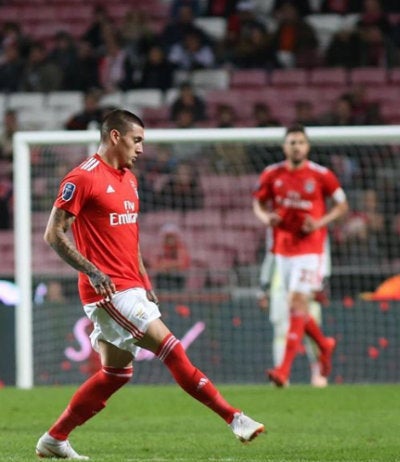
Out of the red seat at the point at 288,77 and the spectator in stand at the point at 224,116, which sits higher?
the red seat at the point at 288,77

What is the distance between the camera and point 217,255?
1438cm

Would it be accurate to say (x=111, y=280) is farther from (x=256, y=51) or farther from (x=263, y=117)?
(x=256, y=51)

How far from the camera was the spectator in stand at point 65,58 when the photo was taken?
738 inches

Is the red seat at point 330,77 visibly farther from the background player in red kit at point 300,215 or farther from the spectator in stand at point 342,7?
the background player in red kit at point 300,215

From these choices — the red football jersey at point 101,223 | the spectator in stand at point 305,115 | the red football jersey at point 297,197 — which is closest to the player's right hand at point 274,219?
the red football jersey at point 297,197

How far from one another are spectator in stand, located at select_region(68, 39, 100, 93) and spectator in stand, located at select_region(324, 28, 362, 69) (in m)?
3.37

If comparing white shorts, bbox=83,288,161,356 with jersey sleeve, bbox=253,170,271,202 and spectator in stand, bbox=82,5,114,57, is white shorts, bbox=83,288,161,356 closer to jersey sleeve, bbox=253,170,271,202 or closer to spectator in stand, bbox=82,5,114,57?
jersey sleeve, bbox=253,170,271,202

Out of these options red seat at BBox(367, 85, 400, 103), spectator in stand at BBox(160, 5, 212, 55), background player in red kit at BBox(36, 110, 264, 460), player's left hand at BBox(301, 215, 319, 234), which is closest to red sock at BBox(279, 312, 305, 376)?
player's left hand at BBox(301, 215, 319, 234)

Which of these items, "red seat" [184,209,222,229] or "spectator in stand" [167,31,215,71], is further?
"spectator in stand" [167,31,215,71]

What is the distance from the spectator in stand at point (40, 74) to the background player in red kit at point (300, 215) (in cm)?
771

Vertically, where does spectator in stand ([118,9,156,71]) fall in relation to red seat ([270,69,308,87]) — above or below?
above

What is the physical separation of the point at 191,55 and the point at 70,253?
12.3 meters

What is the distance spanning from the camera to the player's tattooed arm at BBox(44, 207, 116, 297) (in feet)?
22.1

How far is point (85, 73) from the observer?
18828 mm
